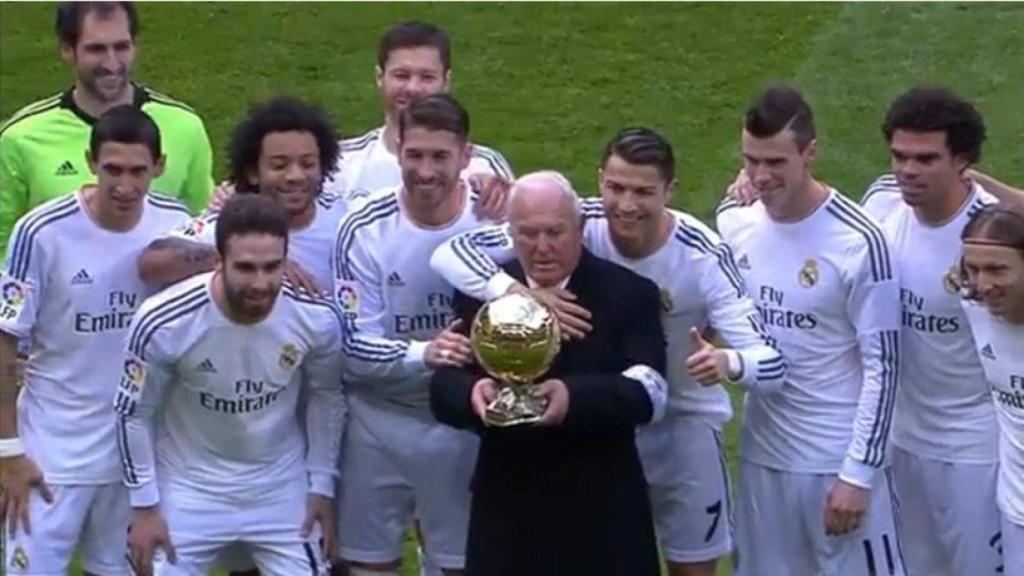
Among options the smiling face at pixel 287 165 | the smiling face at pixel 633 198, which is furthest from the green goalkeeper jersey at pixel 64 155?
the smiling face at pixel 633 198

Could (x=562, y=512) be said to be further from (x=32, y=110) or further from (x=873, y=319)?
(x=32, y=110)

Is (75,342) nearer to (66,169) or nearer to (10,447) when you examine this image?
(10,447)

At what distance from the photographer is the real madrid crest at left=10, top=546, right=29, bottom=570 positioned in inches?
304

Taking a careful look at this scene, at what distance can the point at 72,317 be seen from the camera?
7637mm

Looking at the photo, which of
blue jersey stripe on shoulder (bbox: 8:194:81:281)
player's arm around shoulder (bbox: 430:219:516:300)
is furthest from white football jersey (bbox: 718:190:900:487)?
blue jersey stripe on shoulder (bbox: 8:194:81:281)

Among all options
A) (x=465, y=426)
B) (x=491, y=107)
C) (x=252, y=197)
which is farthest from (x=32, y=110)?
(x=491, y=107)

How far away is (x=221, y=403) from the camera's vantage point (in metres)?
7.39

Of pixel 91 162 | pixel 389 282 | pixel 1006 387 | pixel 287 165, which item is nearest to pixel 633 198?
pixel 389 282

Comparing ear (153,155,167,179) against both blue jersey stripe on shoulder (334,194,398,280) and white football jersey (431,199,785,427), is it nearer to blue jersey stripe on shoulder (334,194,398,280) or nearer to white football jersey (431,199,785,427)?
blue jersey stripe on shoulder (334,194,398,280)

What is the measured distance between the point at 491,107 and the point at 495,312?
9321 millimetres

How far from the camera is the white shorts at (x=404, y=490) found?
25.4 feet

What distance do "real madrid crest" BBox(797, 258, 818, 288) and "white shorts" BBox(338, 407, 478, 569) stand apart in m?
1.18

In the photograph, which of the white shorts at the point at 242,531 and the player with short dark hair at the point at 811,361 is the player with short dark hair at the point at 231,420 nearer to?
the white shorts at the point at 242,531

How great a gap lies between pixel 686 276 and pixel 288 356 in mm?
1255
